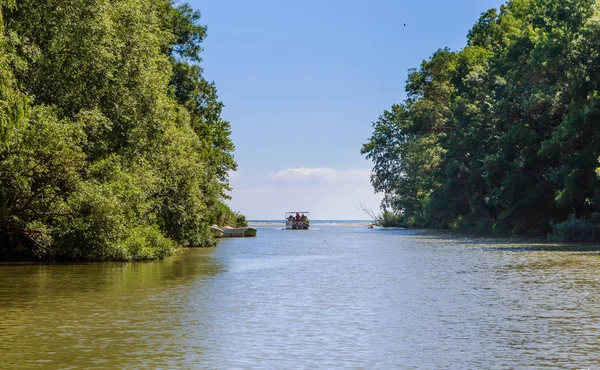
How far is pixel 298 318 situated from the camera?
1947cm

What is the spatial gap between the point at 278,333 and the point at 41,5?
2446 centimetres

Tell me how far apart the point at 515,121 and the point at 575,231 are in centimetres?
1320

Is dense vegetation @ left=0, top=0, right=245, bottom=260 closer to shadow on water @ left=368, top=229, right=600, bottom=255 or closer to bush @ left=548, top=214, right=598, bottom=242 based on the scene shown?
shadow on water @ left=368, top=229, right=600, bottom=255

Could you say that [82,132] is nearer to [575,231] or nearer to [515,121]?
[575,231]

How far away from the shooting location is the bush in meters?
62.4

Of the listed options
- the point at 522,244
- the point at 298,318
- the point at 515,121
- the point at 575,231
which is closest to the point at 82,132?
the point at 298,318

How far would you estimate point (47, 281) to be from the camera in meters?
28.0

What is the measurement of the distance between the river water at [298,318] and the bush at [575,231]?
94.4 feet

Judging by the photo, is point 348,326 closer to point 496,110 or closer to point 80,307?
point 80,307

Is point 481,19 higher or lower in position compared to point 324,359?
higher

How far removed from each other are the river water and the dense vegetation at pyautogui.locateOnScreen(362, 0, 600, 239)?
93.5ft

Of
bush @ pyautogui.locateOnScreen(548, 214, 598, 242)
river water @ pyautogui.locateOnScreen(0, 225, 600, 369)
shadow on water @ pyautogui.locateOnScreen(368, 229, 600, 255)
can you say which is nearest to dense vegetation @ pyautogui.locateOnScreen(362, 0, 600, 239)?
bush @ pyautogui.locateOnScreen(548, 214, 598, 242)

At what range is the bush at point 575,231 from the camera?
62438 millimetres

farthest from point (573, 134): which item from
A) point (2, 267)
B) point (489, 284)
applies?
point (2, 267)
